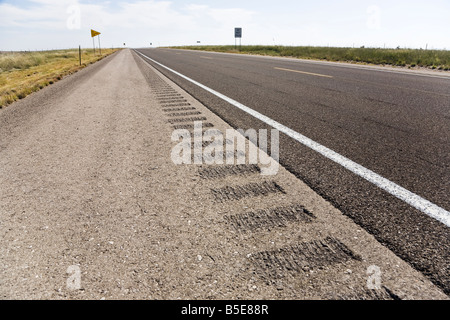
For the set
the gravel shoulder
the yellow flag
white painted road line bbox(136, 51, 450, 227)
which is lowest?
the gravel shoulder

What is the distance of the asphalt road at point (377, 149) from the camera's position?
172 cm

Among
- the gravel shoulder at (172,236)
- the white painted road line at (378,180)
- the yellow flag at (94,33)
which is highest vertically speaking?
the yellow flag at (94,33)

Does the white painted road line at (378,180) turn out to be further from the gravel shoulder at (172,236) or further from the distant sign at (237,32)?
the distant sign at (237,32)

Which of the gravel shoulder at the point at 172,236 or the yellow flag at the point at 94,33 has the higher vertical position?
the yellow flag at the point at 94,33

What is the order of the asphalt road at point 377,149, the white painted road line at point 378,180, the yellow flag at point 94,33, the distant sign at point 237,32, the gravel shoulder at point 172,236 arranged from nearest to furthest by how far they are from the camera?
the gravel shoulder at point 172,236
the asphalt road at point 377,149
the white painted road line at point 378,180
the yellow flag at point 94,33
the distant sign at point 237,32

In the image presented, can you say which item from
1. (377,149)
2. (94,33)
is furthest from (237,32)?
(377,149)

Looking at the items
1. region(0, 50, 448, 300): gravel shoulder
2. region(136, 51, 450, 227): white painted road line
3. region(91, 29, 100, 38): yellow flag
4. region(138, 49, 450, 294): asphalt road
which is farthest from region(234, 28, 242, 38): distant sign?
region(0, 50, 448, 300): gravel shoulder

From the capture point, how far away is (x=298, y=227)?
1829 mm

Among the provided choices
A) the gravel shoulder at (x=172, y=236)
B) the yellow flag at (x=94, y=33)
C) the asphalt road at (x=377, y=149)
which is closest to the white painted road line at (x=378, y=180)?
the asphalt road at (x=377, y=149)

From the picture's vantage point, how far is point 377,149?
118 inches

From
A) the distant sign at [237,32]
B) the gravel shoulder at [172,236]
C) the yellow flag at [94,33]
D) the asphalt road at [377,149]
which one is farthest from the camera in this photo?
the distant sign at [237,32]

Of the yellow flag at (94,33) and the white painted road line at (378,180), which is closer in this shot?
the white painted road line at (378,180)

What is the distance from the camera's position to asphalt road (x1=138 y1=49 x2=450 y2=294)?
1725 mm

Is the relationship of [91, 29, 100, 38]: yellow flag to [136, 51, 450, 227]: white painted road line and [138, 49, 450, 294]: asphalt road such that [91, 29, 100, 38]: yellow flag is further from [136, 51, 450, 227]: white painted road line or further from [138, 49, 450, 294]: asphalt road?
[136, 51, 450, 227]: white painted road line
